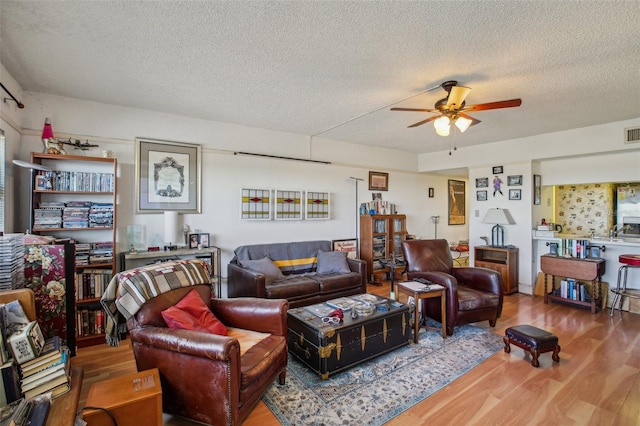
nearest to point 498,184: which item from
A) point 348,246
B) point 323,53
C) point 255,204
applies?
point 348,246

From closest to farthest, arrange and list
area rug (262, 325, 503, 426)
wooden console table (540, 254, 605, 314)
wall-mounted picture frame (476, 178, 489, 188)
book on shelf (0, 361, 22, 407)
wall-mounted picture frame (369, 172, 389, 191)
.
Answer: book on shelf (0, 361, 22, 407)
area rug (262, 325, 503, 426)
wooden console table (540, 254, 605, 314)
wall-mounted picture frame (476, 178, 489, 188)
wall-mounted picture frame (369, 172, 389, 191)

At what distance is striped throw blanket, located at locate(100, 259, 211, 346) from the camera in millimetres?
2020

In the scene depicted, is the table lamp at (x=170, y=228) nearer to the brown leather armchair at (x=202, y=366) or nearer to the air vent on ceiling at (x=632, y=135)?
the brown leather armchair at (x=202, y=366)

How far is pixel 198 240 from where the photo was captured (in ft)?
12.8

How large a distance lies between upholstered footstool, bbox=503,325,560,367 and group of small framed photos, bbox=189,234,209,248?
3.60 metres

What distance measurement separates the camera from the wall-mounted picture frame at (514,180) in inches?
196

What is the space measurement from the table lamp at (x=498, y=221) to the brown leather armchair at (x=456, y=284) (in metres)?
1.61

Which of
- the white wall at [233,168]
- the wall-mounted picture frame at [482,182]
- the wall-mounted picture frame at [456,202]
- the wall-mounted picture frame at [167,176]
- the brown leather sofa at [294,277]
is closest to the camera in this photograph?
the white wall at [233,168]

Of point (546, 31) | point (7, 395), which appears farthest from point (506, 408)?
point (7, 395)

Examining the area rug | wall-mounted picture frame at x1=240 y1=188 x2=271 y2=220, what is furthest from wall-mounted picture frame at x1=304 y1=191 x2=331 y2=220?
the area rug

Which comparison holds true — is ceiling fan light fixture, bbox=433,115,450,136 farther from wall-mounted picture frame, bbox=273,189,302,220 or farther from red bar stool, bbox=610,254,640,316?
red bar stool, bbox=610,254,640,316

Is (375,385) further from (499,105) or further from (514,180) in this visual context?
(514,180)

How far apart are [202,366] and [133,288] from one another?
0.78m

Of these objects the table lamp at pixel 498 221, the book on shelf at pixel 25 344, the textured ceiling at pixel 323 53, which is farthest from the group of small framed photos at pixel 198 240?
the table lamp at pixel 498 221
